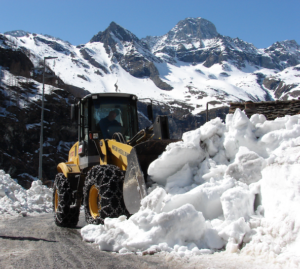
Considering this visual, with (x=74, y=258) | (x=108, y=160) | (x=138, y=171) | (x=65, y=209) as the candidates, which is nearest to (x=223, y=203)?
(x=138, y=171)

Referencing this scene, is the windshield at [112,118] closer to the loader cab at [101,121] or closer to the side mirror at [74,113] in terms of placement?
the loader cab at [101,121]

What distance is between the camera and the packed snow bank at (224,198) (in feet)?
11.2

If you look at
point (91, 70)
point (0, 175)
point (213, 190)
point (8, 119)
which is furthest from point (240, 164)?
point (91, 70)

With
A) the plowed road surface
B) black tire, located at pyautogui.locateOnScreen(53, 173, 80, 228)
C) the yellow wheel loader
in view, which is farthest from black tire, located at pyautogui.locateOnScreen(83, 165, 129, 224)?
black tire, located at pyautogui.locateOnScreen(53, 173, 80, 228)

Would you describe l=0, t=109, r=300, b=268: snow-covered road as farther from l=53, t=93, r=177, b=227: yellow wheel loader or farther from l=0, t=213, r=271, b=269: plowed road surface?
l=53, t=93, r=177, b=227: yellow wheel loader

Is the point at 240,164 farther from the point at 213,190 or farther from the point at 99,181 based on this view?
the point at 99,181

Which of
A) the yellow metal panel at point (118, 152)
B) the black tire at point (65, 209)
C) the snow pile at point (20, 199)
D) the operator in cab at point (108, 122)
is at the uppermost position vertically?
the operator in cab at point (108, 122)

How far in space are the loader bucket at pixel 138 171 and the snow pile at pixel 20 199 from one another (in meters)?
5.02

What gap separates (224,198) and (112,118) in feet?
11.1

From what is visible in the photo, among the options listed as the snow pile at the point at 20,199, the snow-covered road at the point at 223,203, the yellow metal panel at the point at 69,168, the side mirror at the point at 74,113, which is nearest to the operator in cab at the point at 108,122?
the side mirror at the point at 74,113

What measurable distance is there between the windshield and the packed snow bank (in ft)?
6.60

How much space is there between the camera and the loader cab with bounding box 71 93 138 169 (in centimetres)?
640

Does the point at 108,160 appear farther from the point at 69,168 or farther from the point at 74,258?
the point at 74,258

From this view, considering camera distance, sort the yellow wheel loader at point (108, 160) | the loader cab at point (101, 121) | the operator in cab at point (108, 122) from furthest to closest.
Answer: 1. the operator in cab at point (108, 122)
2. the loader cab at point (101, 121)
3. the yellow wheel loader at point (108, 160)
